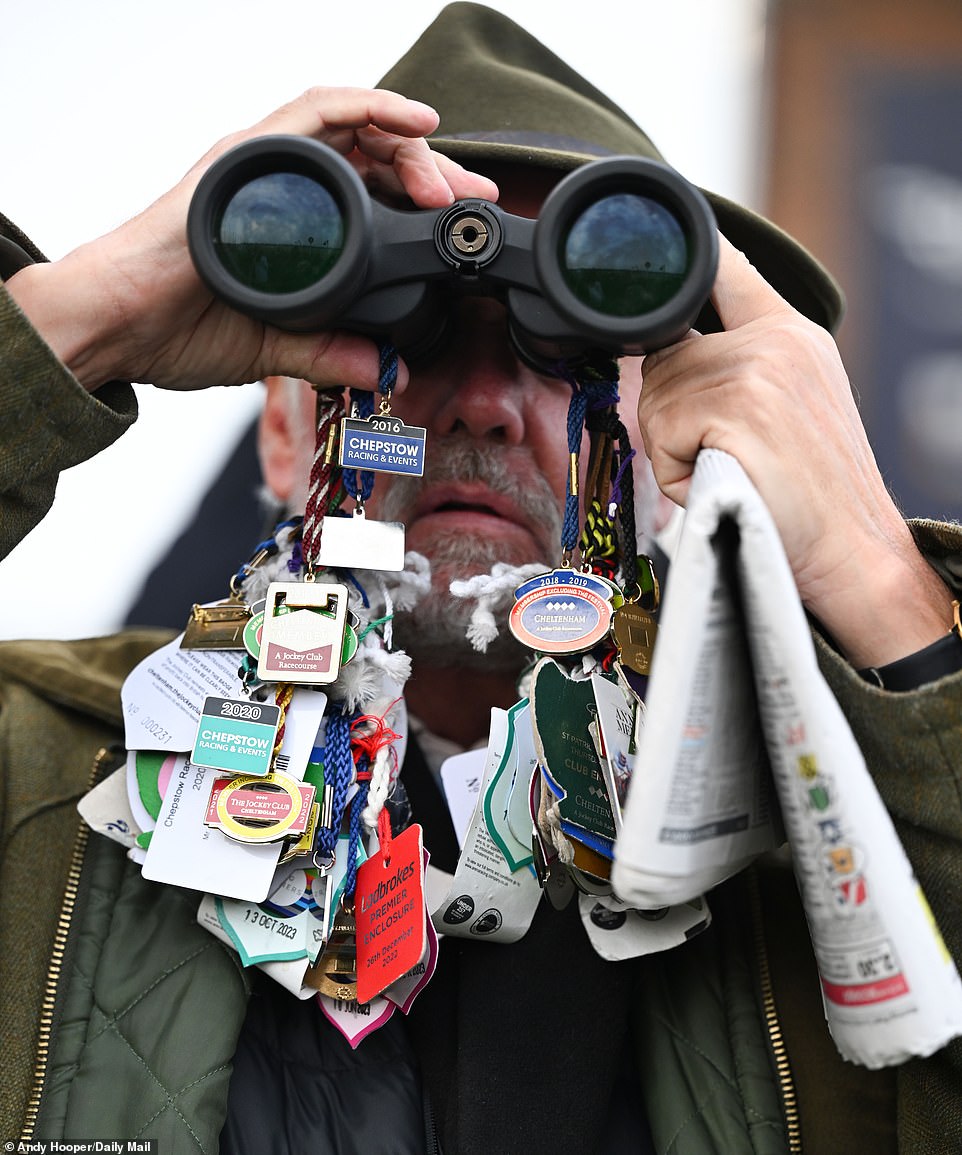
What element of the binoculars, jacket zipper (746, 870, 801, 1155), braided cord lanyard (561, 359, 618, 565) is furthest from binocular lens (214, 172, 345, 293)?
jacket zipper (746, 870, 801, 1155)

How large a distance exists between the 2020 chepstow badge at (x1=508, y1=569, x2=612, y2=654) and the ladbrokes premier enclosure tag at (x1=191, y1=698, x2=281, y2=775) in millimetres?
201

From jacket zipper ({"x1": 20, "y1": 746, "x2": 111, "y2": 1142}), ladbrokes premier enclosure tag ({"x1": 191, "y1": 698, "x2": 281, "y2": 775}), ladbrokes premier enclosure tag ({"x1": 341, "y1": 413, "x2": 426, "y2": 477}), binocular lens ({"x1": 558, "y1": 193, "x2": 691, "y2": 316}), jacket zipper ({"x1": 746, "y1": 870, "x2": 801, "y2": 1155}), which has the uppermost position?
binocular lens ({"x1": 558, "y1": 193, "x2": 691, "y2": 316})

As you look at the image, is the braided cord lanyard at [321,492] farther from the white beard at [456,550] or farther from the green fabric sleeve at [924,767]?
the green fabric sleeve at [924,767]

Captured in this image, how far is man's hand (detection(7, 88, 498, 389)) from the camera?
0.94m

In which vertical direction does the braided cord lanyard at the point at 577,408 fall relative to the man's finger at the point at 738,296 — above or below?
below

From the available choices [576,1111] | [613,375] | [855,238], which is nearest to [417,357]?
[613,375]

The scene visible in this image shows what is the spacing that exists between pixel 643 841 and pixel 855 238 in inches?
93.8

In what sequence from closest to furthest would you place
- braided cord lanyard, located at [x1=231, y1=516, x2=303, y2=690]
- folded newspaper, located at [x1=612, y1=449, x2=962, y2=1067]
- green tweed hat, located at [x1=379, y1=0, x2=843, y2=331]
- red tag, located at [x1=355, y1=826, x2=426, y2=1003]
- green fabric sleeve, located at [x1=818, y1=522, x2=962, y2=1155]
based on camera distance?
folded newspaper, located at [x1=612, y1=449, x2=962, y2=1067] < green fabric sleeve, located at [x1=818, y1=522, x2=962, y2=1155] < red tag, located at [x1=355, y1=826, x2=426, y2=1003] < braided cord lanyard, located at [x1=231, y1=516, x2=303, y2=690] < green tweed hat, located at [x1=379, y1=0, x2=843, y2=331]

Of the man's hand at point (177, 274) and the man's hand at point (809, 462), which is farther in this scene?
the man's hand at point (177, 274)

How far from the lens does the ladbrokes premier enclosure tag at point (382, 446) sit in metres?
0.90

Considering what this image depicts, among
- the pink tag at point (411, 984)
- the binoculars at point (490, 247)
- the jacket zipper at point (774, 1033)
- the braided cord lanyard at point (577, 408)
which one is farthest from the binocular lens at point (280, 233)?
the jacket zipper at point (774, 1033)

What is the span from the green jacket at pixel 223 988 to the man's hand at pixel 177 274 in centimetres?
6

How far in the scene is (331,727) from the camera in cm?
92

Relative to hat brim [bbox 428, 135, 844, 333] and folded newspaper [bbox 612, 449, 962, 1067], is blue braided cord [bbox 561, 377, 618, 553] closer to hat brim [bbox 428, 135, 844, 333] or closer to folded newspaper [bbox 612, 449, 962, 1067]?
hat brim [bbox 428, 135, 844, 333]
